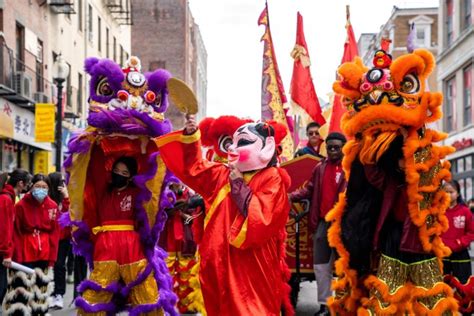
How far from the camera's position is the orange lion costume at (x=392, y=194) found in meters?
5.58

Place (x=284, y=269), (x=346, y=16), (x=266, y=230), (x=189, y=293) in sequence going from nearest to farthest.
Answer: (x=266, y=230) → (x=284, y=269) → (x=189, y=293) → (x=346, y=16)

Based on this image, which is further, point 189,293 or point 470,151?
point 470,151

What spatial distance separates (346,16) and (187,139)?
21.8 feet

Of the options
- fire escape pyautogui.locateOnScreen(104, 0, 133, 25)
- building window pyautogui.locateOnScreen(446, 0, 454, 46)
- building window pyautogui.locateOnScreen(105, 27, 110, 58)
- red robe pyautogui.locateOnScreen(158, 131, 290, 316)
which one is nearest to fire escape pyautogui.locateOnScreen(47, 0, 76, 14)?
fire escape pyautogui.locateOnScreen(104, 0, 133, 25)

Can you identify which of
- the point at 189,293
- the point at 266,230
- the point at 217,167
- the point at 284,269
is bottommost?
the point at 189,293

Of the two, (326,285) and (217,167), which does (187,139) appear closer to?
(217,167)

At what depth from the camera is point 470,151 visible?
27250 mm

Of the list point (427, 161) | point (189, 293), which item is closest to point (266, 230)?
point (427, 161)

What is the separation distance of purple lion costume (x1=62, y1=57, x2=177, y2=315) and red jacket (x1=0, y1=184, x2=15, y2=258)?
1.09 metres

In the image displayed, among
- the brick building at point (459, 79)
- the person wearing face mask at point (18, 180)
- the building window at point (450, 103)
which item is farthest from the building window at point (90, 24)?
the person wearing face mask at point (18, 180)

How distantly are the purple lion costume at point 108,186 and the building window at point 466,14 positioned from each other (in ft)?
74.6

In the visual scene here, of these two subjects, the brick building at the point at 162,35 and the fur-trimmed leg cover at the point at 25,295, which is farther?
the brick building at the point at 162,35

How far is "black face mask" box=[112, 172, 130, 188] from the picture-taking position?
22.8 ft

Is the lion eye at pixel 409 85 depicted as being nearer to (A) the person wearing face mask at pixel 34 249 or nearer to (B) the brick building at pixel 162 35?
(A) the person wearing face mask at pixel 34 249
